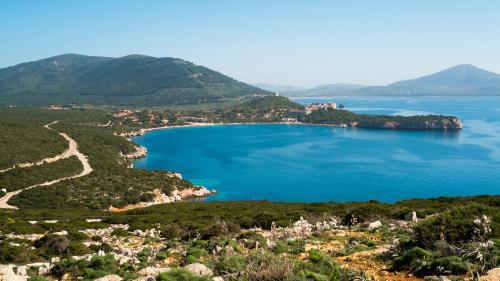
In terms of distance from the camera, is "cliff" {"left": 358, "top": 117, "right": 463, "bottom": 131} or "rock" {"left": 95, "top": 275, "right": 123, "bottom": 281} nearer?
"rock" {"left": 95, "top": 275, "right": 123, "bottom": 281}

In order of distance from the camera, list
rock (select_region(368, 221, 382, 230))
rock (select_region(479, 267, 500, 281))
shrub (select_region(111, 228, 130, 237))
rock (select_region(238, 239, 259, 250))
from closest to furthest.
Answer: rock (select_region(479, 267, 500, 281)) < rock (select_region(238, 239, 259, 250)) < rock (select_region(368, 221, 382, 230)) < shrub (select_region(111, 228, 130, 237))

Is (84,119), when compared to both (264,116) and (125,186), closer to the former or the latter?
(264,116)

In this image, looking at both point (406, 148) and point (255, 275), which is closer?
point (255, 275)

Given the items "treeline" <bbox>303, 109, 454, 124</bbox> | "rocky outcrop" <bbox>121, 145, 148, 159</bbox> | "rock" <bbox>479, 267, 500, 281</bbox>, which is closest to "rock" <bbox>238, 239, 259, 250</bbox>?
"rock" <bbox>479, 267, 500, 281</bbox>

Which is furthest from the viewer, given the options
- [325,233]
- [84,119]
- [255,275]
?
[84,119]

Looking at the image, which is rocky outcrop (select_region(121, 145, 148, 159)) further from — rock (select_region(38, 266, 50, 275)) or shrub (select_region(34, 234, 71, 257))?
rock (select_region(38, 266, 50, 275))

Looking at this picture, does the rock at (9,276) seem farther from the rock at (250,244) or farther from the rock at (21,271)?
the rock at (250,244)

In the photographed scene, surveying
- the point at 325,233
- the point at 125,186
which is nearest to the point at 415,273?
the point at 325,233

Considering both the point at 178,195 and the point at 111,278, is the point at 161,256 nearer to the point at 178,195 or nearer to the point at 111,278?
the point at 111,278

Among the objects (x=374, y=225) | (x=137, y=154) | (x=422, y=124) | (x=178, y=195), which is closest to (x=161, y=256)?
(x=374, y=225)
